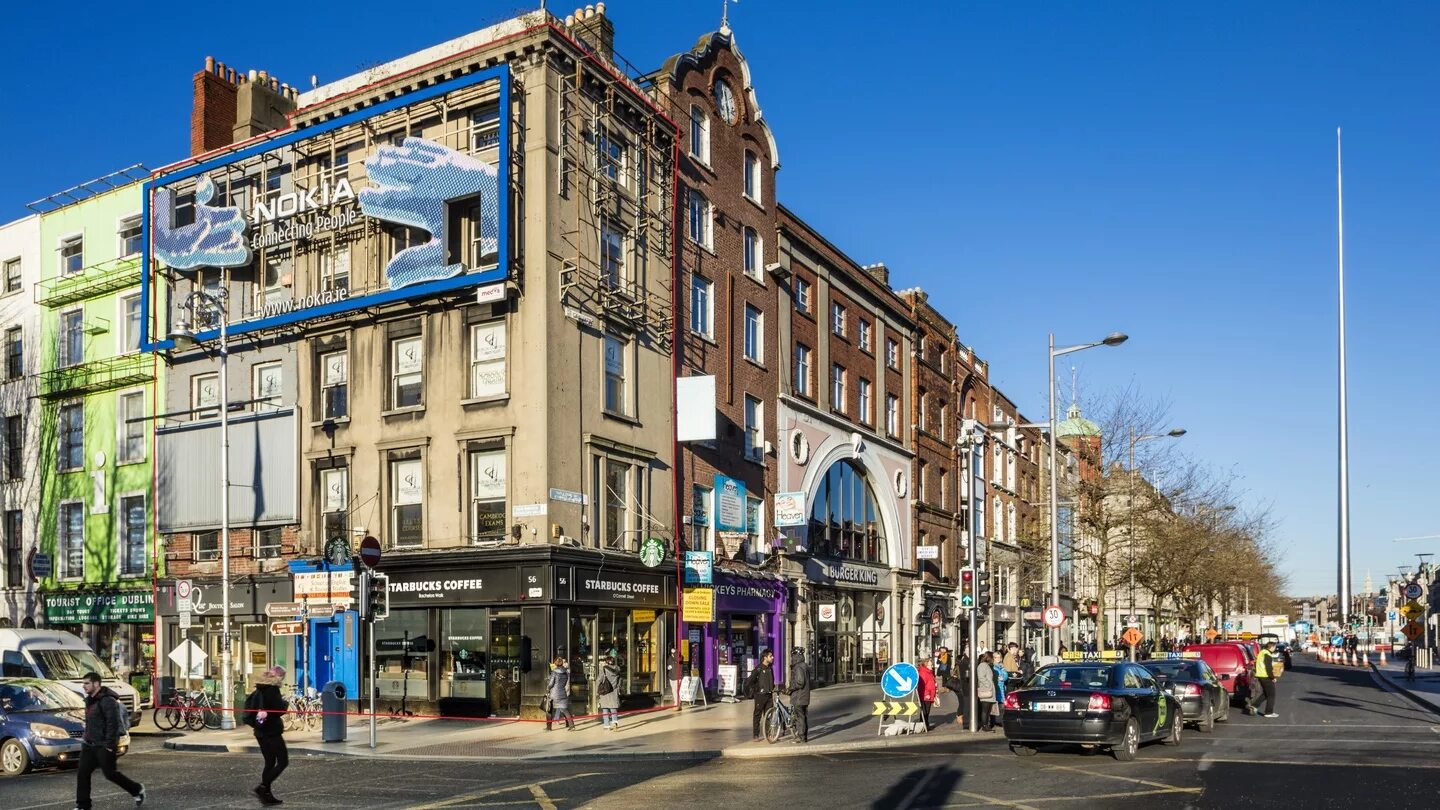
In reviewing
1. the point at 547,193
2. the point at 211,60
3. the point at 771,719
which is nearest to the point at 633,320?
the point at 547,193

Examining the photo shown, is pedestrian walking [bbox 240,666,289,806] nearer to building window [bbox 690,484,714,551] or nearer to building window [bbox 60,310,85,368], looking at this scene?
building window [bbox 690,484,714,551]

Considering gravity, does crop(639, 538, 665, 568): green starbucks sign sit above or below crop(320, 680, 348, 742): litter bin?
above

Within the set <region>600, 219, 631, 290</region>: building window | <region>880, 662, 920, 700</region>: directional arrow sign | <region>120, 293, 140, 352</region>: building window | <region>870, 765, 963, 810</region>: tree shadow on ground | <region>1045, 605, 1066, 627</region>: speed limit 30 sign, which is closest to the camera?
<region>870, 765, 963, 810</region>: tree shadow on ground

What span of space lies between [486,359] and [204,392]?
386 inches

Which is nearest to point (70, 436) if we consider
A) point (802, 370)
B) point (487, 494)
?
point (487, 494)

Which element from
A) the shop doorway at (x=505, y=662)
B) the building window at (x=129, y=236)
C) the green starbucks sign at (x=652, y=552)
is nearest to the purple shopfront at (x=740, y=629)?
the green starbucks sign at (x=652, y=552)

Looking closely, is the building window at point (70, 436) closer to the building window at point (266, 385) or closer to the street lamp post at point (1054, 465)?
the building window at point (266, 385)

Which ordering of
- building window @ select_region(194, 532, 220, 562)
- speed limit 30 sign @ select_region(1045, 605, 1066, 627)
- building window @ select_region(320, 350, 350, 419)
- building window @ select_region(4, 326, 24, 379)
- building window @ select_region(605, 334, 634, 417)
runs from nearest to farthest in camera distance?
building window @ select_region(605, 334, 634, 417)
building window @ select_region(320, 350, 350, 419)
building window @ select_region(194, 532, 220, 562)
speed limit 30 sign @ select_region(1045, 605, 1066, 627)
building window @ select_region(4, 326, 24, 379)

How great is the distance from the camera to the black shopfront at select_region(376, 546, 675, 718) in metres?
28.6

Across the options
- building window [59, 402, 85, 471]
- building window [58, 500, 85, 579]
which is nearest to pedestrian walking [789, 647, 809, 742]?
building window [58, 500, 85, 579]

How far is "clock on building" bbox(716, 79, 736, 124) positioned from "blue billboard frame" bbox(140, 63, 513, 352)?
10154mm

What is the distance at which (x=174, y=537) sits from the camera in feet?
116

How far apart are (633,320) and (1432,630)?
68397 mm

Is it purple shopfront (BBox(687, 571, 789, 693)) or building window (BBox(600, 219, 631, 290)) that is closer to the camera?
building window (BBox(600, 219, 631, 290))
